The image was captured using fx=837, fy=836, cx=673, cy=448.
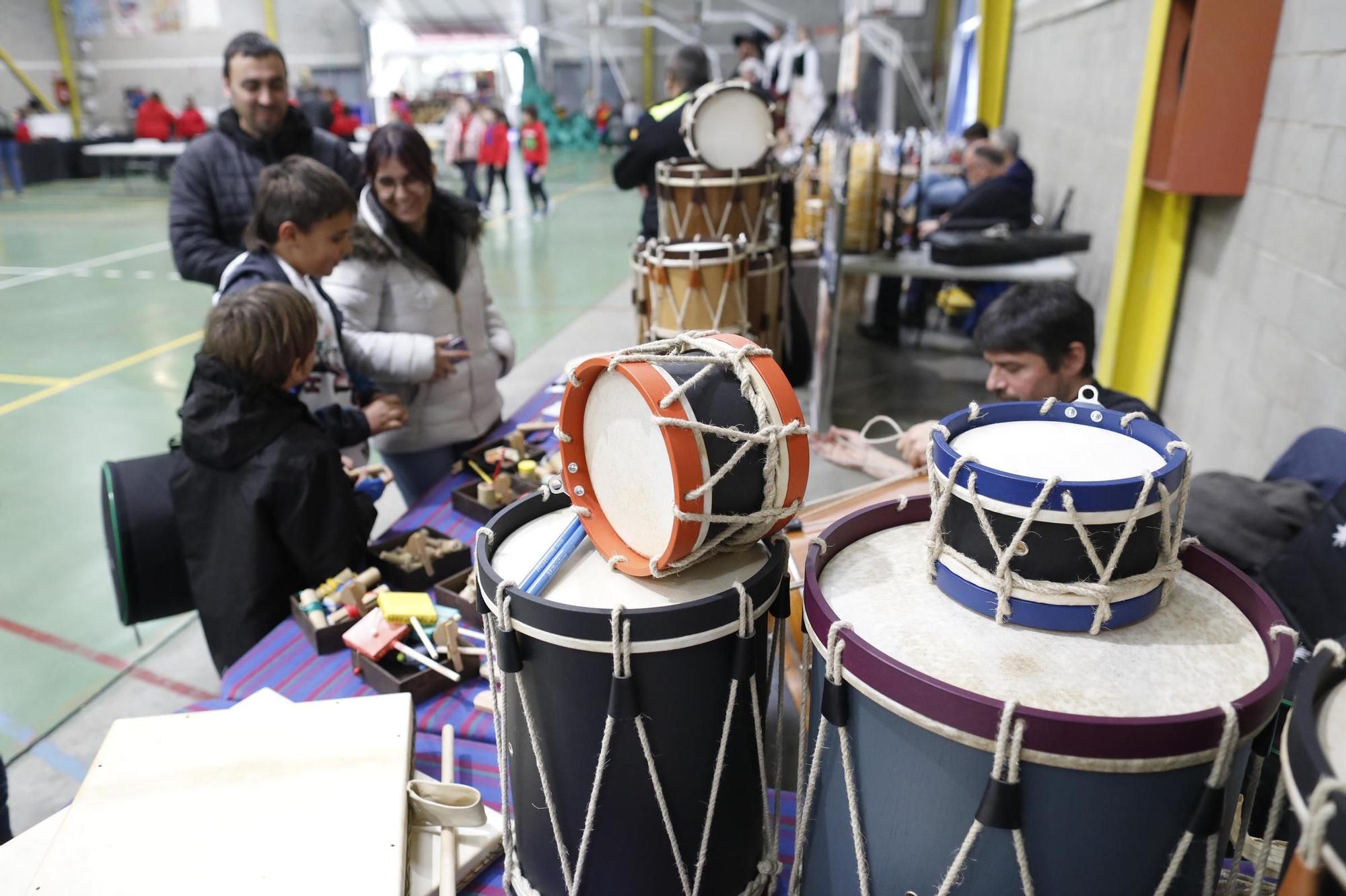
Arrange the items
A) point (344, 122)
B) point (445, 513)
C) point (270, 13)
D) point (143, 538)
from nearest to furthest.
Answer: point (143, 538)
point (445, 513)
point (344, 122)
point (270, 13)

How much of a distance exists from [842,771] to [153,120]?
705 inches

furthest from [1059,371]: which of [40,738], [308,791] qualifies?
[40,738]

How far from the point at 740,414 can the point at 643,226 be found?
13.1 feet

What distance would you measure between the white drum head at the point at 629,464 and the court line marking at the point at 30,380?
5.77 metres

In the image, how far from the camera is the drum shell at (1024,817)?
882 mm

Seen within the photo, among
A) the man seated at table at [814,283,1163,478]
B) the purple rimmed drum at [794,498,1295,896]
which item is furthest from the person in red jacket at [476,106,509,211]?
the purple rimmed drum at [794,498,1295,896]

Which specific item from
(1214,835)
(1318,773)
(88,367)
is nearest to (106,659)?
(1214,835)

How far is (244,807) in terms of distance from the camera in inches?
49.6

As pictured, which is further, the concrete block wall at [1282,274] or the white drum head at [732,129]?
the white drum head at [732,129]

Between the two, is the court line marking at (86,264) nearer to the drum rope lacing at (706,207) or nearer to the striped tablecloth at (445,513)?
the drum rope lacing at (706,207)

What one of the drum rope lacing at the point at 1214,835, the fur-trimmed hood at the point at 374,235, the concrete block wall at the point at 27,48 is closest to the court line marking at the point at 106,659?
the fur-trimmed hood at the point at 374,235

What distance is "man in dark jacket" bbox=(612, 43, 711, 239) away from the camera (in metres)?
4.46

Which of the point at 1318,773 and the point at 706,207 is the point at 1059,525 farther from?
the point at 706,207

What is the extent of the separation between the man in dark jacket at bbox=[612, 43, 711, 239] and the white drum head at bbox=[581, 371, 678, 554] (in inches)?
127
